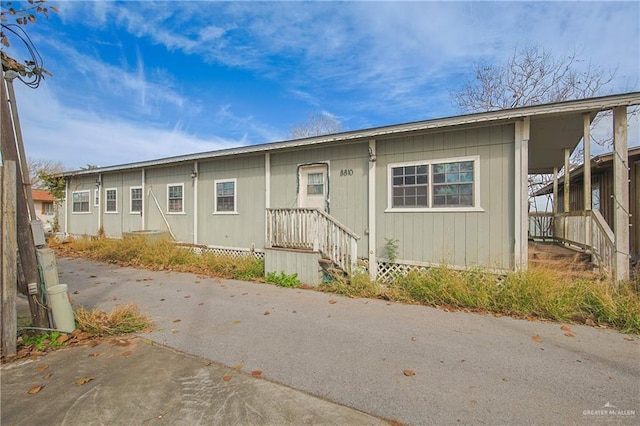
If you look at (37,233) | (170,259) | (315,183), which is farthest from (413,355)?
(170,259)

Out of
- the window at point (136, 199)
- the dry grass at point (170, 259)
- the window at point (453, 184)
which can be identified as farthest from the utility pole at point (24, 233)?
the window at point (136, 199)

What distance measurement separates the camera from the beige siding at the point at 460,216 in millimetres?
6238

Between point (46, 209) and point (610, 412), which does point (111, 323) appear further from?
point (46, 209)

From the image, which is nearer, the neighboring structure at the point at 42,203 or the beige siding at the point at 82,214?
the beige siding at the point at 82,214

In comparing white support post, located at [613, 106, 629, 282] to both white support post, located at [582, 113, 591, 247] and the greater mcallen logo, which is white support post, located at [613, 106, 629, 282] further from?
the greater mcallen logo

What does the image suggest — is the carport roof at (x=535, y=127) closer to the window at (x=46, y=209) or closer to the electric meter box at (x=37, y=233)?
the electric meter box at (x=37, y=233)

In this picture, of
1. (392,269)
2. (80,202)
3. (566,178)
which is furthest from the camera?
(80,202)

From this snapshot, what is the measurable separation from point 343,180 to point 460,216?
3.00m

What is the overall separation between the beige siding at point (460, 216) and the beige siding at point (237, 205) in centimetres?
399

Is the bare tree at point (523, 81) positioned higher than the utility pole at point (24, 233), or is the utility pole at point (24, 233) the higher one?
the bare tree at point (523, 81)

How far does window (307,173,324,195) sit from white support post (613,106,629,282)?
605cm

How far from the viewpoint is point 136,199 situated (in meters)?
13.2

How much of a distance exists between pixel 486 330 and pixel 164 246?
9412 mm

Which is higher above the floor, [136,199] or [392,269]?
[136,199]
